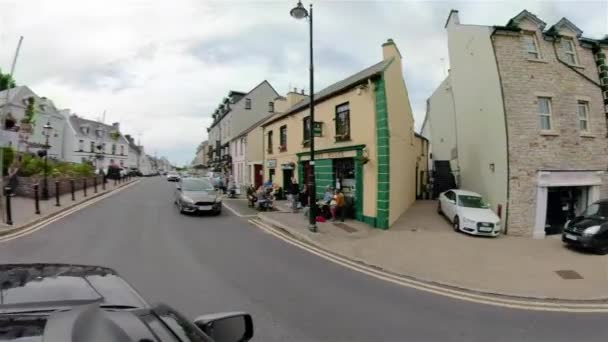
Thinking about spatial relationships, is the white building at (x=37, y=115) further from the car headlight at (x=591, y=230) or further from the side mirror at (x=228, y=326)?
the car headlight at (x=591, y=230)

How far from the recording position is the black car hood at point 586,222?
1055 centimetres

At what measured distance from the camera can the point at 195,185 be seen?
1661 centimetres

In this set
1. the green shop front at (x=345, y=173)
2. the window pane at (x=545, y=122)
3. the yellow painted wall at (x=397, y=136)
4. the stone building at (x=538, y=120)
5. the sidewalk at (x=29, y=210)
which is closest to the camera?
the sidewalk at (x=29, y=210)

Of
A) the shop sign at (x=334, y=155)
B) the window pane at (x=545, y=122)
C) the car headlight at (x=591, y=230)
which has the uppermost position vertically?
the window pane at (x=545, y=122)

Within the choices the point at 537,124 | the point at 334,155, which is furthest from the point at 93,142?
the point at 537,124

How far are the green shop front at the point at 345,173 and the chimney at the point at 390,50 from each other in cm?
463

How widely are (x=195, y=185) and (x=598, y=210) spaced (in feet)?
53.8

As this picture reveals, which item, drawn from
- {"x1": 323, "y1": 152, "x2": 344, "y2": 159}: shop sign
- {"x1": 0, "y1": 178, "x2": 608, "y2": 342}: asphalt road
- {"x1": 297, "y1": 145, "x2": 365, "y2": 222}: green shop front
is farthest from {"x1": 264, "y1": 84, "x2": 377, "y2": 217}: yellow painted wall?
{"x1": 0, "y1": 178, "x2": 608, "y2": 342}: asphalt road

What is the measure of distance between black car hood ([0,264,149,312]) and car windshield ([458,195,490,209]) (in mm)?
14018

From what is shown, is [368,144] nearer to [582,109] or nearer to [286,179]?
[286,179]

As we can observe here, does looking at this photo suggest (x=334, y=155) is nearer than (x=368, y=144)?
No

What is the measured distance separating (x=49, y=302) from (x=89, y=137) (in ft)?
213

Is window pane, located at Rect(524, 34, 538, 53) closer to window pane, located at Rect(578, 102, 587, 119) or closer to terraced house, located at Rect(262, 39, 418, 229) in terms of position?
window pane, located at Rect(578, 102, 587, 119)

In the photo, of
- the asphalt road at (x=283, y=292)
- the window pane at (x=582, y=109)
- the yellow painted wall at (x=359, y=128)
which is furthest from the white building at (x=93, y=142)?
the window pane at (x=582, y=109)
